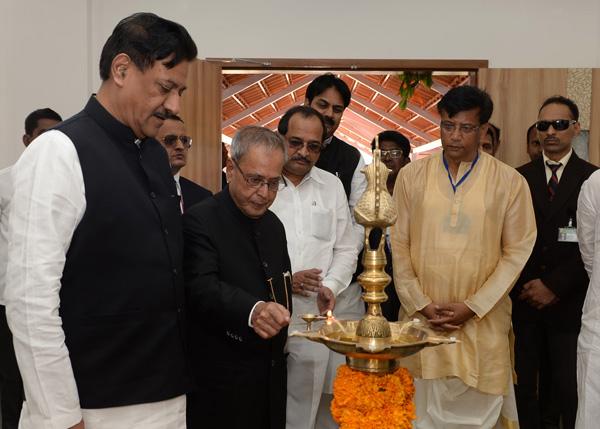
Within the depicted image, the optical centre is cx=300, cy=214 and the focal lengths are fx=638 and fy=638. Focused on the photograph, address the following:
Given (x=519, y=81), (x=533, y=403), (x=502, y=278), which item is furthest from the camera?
(x=519, y=81)

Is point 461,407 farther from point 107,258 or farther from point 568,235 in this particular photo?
point 107,258

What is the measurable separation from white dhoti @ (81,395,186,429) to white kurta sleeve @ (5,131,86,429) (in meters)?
0.10

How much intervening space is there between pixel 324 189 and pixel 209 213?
51.8 inches

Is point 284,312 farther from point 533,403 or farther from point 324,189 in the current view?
point 533,403

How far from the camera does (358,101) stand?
16781 millimetres

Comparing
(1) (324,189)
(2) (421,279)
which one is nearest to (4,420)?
(1) (324,189)

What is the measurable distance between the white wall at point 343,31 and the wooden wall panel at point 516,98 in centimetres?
19

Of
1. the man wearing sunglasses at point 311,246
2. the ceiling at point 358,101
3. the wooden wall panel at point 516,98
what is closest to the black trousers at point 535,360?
the man wearing sunglasses at point 311,246

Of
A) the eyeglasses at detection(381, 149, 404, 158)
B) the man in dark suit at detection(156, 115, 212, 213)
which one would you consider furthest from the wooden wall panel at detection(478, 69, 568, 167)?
the man in dark suit at detection(156, 115, 212, 213)

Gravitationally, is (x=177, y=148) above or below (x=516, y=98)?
below

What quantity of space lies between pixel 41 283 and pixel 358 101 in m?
15.7

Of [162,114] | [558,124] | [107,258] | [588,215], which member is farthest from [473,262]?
[107,258]

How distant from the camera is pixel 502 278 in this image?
351cm

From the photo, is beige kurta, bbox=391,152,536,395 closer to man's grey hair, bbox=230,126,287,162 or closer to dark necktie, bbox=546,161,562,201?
dark necktie, bbox=546,161,562,201
